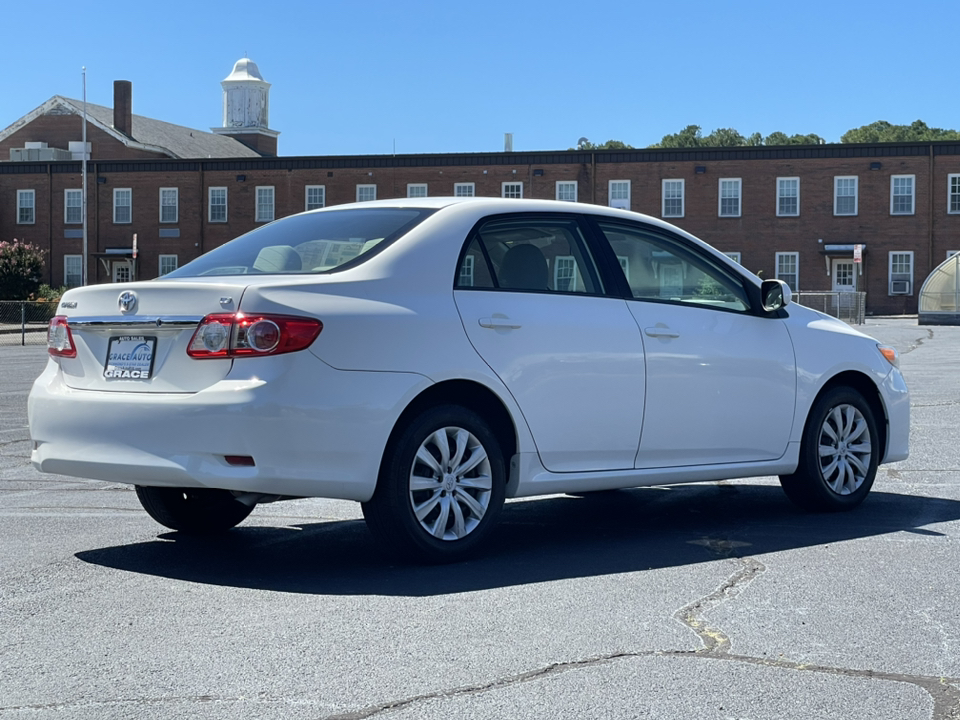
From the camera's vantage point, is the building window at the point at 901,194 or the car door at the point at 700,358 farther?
the building window at the point at 901,194

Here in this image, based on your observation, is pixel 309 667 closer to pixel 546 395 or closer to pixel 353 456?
pixel 353 456

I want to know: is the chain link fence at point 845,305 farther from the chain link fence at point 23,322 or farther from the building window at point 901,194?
the chain link fence at point 23,322

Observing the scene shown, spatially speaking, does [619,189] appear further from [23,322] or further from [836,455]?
[836,455]

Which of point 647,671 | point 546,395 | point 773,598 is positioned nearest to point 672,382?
point 546,395

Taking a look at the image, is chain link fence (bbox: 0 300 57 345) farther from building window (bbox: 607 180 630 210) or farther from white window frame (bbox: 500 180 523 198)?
building window (bbox: 607 180 630 210)

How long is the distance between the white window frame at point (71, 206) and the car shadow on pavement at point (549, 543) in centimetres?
5982

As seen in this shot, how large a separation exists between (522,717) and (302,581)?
210 centimetres

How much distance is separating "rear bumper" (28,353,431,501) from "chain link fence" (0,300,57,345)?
28773mm

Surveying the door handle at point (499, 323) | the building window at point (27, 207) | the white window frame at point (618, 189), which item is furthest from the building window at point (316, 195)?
the door handle at point (499, 323)

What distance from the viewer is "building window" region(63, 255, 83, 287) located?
64.1 metres

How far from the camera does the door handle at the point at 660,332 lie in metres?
6.70

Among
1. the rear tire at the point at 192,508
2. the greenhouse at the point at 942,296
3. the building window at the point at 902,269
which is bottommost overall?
the rear tire at the point at 192,508

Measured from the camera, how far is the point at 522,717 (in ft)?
12.0

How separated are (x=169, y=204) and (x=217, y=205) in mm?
2516
